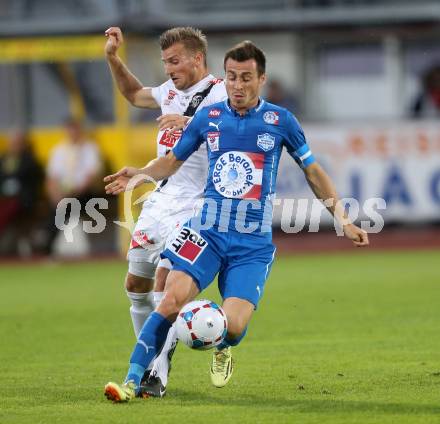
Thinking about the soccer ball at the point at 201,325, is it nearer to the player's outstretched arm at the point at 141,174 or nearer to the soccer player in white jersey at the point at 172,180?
the soccer player in white jersey at the point at 172,180

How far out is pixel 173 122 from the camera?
8.08 m

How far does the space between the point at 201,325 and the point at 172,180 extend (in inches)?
60.8

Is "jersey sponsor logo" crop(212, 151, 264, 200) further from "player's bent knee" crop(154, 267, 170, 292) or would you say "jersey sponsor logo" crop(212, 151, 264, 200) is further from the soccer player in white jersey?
"player's bent knee" crop(154, 267, 170, 292)

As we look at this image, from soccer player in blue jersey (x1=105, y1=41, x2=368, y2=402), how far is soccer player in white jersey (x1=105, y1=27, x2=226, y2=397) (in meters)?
0.40

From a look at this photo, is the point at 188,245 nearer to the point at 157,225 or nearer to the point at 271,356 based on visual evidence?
the point at 157,225

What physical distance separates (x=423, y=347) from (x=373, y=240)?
38.5 feet

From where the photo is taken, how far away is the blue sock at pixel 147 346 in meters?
7.35

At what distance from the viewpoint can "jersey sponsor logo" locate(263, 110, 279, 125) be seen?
7758 millimetres

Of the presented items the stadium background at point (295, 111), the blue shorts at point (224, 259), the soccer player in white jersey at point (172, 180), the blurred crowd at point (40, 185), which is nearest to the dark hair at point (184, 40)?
the soccer player in white jersey at point (172, 180)

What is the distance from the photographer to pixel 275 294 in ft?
46.7

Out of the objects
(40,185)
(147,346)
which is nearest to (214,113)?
(147,346)

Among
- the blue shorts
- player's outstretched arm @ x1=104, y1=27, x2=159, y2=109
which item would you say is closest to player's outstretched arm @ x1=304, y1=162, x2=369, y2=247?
the blue shorts

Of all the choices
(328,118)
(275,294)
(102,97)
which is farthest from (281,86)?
(275,294)

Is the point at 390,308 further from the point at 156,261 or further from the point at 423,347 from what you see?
the point at 156,261
